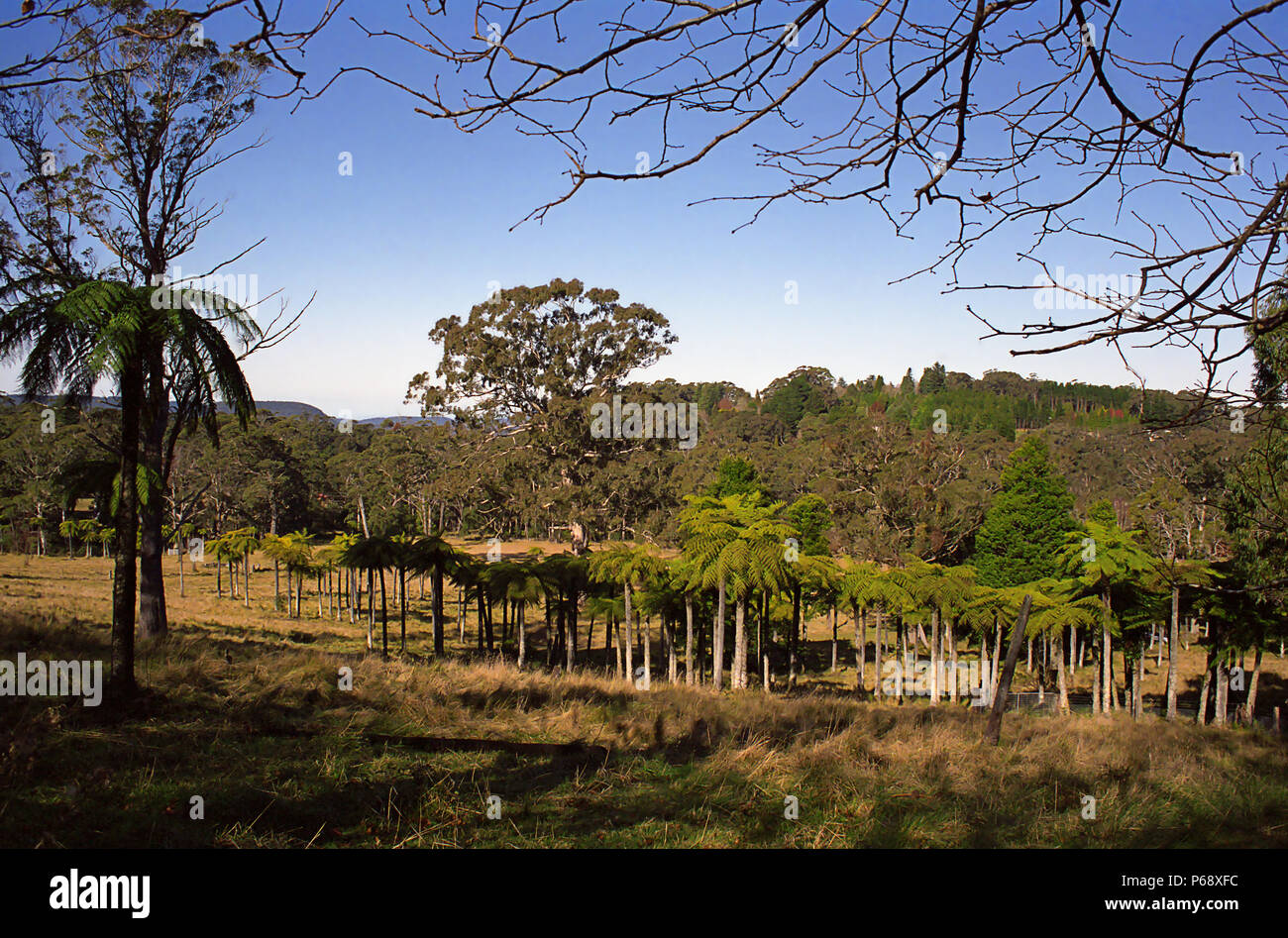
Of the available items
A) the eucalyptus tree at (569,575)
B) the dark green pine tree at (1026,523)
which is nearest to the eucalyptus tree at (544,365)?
the eucalyptus tree at (569,575)

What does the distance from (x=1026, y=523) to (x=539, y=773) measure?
32.5 metres

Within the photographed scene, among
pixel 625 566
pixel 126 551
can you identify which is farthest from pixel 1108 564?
pixel 126 551

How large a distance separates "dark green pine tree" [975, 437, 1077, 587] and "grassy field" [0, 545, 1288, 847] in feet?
76.1

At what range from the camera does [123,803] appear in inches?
222

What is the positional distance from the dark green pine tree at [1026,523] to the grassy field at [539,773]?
76.1ft

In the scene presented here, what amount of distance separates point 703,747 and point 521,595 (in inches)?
558

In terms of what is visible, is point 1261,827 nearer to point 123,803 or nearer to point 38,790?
point 123,803

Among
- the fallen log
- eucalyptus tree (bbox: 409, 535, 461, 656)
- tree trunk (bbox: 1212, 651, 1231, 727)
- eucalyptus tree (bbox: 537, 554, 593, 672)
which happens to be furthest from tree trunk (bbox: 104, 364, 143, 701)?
tree trunk (bbox: 1212, 651, 1231, 727)

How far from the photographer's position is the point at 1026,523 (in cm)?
3394

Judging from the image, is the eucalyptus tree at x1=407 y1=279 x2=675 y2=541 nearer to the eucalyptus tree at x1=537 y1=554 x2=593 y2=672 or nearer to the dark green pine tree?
the eucalyptus tree at x1=537 y1=554 x2=593 y2=672

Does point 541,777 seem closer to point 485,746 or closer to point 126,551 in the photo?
point 485,746

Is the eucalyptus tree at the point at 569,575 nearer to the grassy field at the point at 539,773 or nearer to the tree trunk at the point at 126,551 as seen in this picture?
the grassy field at the point at 539,773

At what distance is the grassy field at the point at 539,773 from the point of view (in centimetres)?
525

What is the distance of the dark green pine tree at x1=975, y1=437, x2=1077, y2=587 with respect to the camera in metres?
33.4
